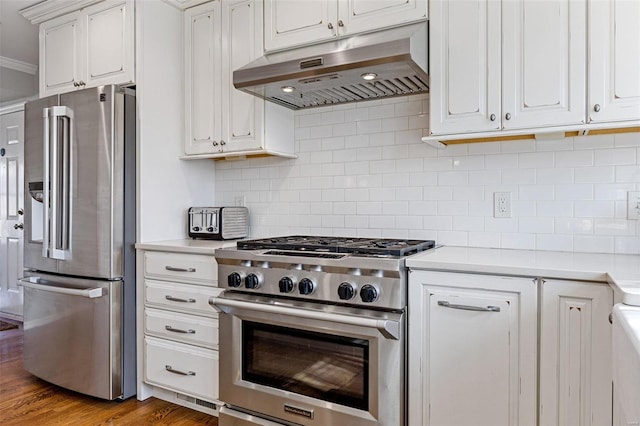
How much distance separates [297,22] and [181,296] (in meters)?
1.62

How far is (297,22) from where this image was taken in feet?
7.69

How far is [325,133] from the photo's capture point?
2693mm

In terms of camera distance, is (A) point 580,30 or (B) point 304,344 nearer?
(A) point 580,30

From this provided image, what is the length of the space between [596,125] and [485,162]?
571 millimetres

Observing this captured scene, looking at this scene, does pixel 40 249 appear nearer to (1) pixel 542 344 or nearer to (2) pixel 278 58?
(2) pixel 278 58

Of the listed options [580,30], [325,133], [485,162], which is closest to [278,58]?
[325,133]

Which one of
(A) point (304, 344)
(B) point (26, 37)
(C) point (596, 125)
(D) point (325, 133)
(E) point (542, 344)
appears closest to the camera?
(E) point (542, 344)

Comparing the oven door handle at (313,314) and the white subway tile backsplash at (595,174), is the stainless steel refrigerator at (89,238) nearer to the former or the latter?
the oven door handle at (313,314)

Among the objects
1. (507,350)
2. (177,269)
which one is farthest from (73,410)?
(507,350)

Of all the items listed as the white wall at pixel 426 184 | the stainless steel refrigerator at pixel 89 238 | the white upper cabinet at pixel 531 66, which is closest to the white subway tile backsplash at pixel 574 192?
the white wall at pixel 426 184

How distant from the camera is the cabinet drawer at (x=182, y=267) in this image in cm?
231

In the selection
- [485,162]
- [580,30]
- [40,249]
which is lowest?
[40,249]

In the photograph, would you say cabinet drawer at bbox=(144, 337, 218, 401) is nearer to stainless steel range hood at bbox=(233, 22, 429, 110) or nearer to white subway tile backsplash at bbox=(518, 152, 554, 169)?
stainless steel range hood at bbox=(233, 22, 429, 110)

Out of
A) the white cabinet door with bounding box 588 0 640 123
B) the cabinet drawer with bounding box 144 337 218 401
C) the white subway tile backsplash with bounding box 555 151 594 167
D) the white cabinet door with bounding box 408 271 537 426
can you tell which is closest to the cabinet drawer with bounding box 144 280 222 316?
the cabinet drawer with bounding box 144 337 218 401
